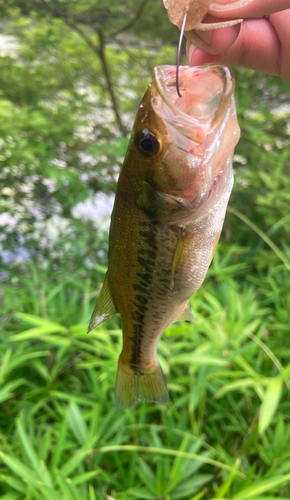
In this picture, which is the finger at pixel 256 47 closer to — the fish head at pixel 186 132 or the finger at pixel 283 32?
the finger at pixel 283 32

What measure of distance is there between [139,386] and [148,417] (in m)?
0.91

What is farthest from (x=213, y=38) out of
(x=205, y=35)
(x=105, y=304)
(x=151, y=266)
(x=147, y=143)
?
(x=105, y=304)

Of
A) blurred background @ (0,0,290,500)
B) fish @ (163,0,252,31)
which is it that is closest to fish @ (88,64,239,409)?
fish @ (163,0,252,31)

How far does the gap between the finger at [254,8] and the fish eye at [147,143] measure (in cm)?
39

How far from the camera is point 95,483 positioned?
1.62 m

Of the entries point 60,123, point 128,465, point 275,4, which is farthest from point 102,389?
point 60,123

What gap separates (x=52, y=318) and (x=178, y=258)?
149 cm

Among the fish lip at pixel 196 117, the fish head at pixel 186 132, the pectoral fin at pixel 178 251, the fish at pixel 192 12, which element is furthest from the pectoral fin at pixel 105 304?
the fish at pixel 192 12

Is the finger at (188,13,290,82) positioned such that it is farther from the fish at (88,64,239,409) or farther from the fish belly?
the fish belly

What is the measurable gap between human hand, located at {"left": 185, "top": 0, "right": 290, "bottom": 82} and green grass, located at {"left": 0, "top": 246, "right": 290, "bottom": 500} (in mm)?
1183

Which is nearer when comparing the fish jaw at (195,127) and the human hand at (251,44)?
the fish jaw at (195,127)

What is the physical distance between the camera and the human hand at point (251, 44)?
94cm

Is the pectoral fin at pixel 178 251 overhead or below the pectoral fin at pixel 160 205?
below

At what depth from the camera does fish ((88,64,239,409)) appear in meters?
0.77
